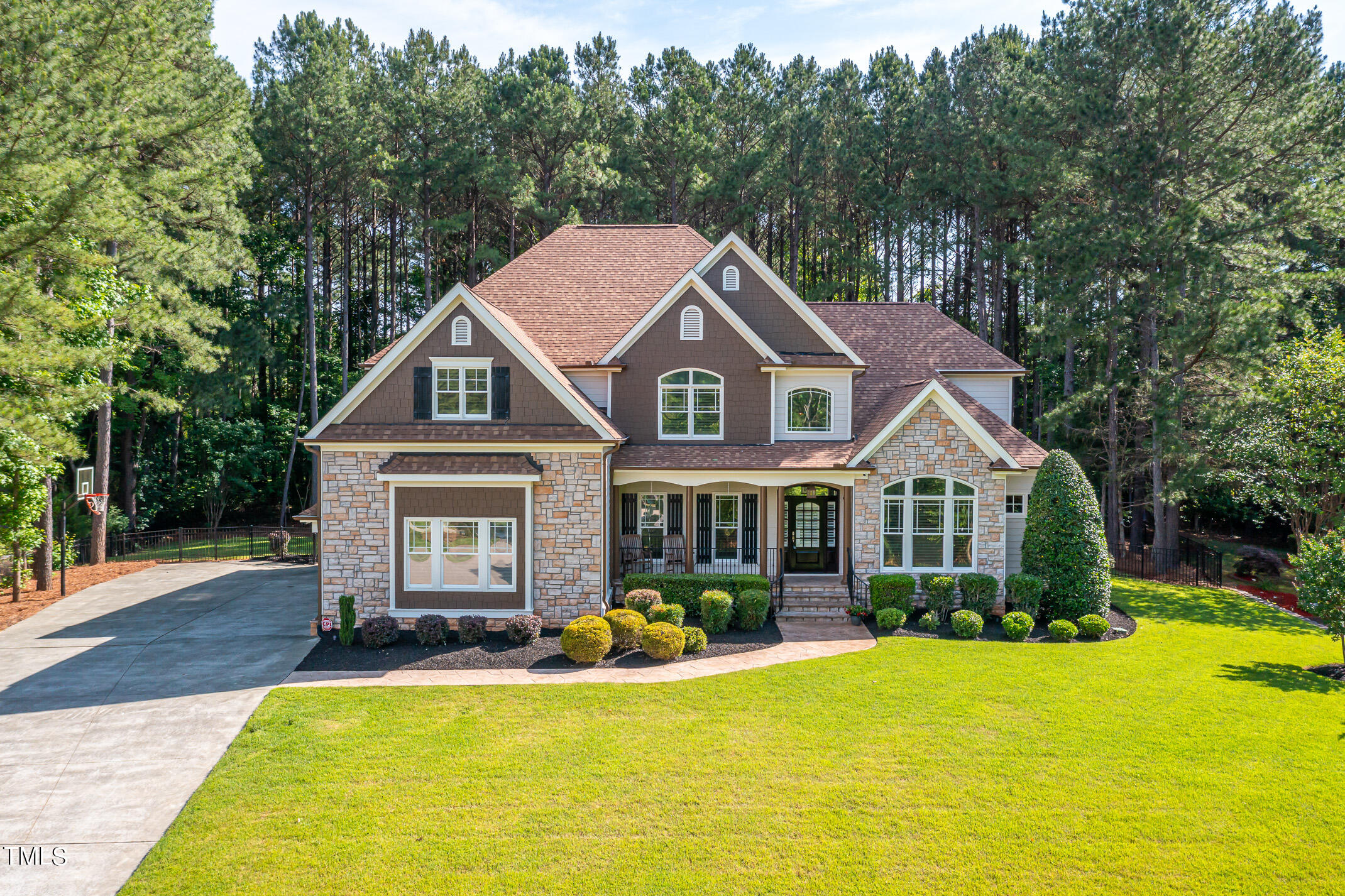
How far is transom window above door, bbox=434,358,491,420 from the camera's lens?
16266 millimetres

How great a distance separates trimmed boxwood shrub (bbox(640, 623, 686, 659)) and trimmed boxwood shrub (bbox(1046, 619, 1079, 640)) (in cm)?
787

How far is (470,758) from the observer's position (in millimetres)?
9680

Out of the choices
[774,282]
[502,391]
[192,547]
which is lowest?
[192,547]

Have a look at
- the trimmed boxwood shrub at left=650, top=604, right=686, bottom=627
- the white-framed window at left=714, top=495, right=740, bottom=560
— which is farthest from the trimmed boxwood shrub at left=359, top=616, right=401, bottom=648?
the white-framed window at left=714, top=495, right=740, bottom=560

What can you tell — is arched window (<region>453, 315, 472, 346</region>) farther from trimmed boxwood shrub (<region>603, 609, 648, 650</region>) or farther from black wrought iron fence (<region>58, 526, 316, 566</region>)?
black wrought iron fence (<region>58, 526, 316, 566</region>)

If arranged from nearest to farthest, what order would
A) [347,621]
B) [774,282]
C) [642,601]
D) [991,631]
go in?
1. [347,621]
2. [642,601]
3. [991,631]
4. [774,282]

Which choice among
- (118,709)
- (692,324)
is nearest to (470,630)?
(118,709)

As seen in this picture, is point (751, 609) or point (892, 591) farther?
point (892, 591)

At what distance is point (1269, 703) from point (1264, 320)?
15.1 meters

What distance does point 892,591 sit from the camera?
55.1 feet

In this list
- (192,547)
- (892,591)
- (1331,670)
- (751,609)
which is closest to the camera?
(1331,670)

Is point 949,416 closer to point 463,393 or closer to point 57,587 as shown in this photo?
point 463,393

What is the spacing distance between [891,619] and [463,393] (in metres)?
10.5

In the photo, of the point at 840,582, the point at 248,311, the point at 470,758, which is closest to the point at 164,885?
the point at 470,758
